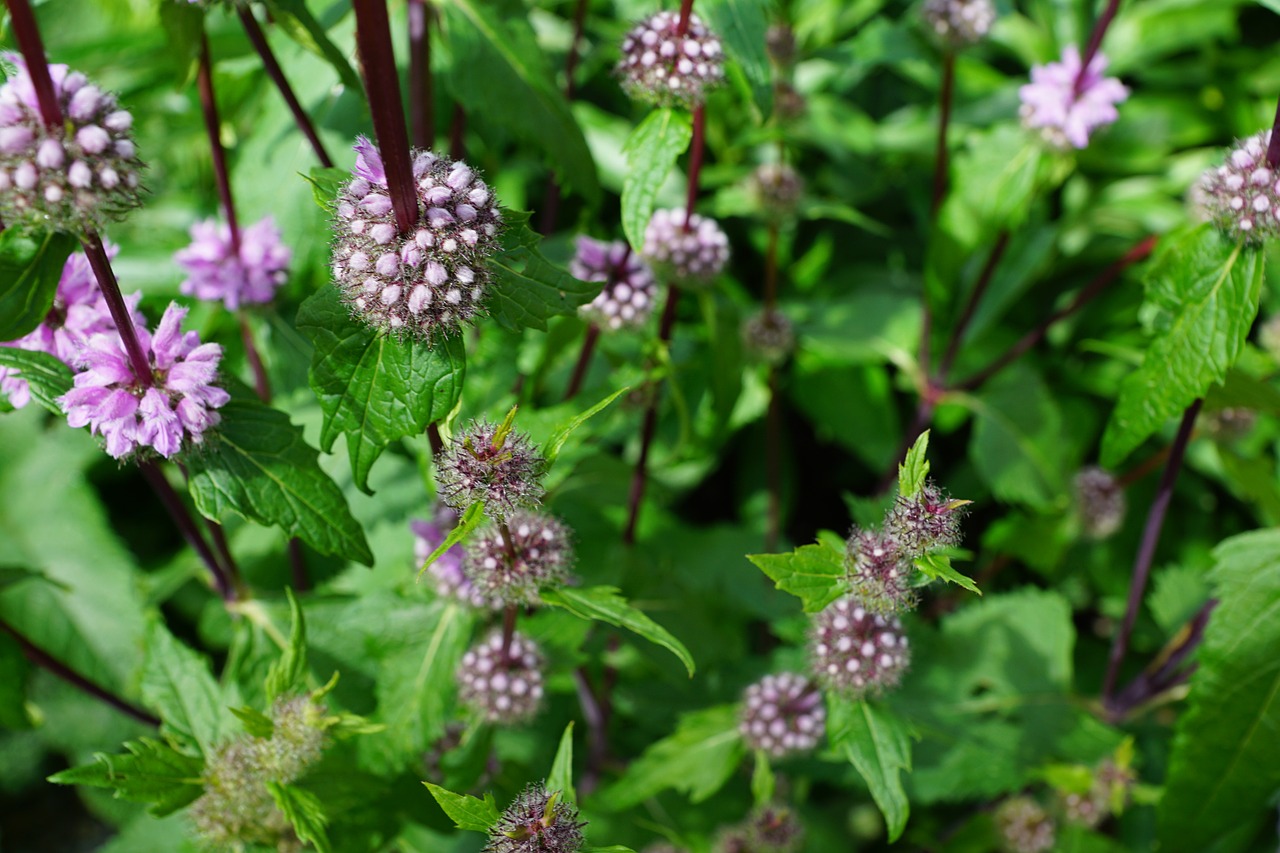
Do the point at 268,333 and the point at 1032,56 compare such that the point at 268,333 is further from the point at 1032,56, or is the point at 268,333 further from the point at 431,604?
the point at 1032,56

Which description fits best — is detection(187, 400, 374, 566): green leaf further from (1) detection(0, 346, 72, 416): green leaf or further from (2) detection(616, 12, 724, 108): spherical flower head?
(2) detection(616, 12, 724, 108): spherical flower head

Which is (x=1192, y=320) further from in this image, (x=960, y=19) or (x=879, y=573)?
(x=960, y=19)

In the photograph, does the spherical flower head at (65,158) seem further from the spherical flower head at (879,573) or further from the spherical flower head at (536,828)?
the spherical flower head at (879,573)

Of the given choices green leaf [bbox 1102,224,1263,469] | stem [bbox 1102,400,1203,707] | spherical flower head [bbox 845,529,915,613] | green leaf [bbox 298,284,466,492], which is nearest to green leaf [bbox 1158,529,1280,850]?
stem [bbox 1102,400,1203,707]

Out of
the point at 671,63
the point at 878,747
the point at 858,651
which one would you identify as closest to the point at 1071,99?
the point at 671,63

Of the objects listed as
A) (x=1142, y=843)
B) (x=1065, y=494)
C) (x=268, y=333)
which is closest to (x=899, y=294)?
(x=1065, y=494)
